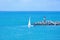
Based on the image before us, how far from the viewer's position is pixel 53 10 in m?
2.19

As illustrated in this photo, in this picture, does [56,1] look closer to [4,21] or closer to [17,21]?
[17,21]

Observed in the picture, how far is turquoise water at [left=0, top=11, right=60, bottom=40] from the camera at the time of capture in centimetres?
214

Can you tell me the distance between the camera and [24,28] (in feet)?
7.09

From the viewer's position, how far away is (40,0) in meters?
2.18

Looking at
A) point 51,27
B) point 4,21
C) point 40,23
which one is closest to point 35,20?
point 40,23

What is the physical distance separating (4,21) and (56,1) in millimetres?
653

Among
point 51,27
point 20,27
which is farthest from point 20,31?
point 51,27

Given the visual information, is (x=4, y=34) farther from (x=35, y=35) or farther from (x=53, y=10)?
(x=53, y=10)

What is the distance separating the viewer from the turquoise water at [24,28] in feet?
7.02

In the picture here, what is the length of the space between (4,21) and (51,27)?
560mm

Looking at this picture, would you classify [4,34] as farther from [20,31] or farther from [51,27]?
[51,27]

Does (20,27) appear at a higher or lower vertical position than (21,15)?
lower

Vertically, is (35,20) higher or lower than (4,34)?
higher

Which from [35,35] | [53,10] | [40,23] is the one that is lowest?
[35,35]
